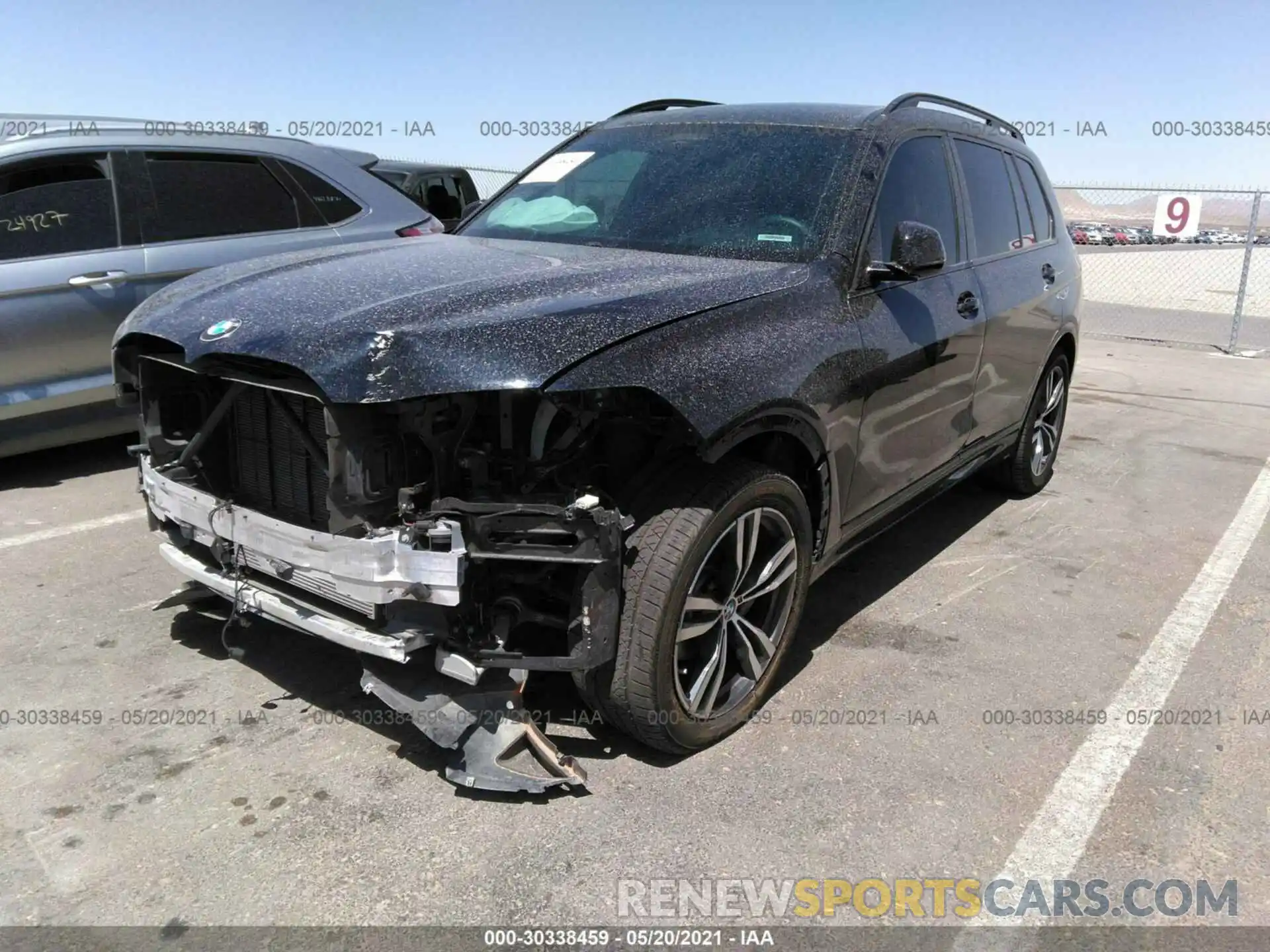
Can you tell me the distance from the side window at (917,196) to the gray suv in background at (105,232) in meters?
3.59

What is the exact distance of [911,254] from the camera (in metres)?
3.34

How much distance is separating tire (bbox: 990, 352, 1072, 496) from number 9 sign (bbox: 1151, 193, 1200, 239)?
18.8 meters

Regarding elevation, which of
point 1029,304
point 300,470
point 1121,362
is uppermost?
point 1029,304

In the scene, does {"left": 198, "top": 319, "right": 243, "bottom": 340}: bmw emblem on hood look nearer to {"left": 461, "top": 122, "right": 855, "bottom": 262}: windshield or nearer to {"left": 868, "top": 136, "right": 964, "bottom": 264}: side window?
{"left": 461, "top": 122, "right": 855, "bottom": 262}: windshield

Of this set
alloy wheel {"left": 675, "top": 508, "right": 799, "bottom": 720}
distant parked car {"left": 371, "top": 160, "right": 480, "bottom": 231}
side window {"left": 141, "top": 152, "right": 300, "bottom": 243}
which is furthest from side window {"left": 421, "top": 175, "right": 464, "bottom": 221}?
alloy wheel {"left": 675, "top": 508, "right": 799, "bottom": 720}

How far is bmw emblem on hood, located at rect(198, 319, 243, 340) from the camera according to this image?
8.71 feet

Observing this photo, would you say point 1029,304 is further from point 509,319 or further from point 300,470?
point 300,470

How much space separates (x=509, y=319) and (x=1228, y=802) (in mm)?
2538

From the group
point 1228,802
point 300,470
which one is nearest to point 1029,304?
point 1228,802

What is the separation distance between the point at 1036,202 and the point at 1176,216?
1960 cm

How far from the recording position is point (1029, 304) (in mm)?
4824

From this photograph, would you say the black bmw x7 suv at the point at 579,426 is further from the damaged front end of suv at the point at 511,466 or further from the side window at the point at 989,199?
the side window at the point at 989,199

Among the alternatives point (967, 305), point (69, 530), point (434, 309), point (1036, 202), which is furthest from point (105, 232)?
point (1036, 202)

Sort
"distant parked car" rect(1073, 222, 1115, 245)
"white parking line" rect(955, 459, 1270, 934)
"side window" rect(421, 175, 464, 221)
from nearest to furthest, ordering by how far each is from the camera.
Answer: "white parking line" rect(955, 459, 1270, 934), "side window" rect(421, 175, 464, 221), "distant parked car" rect(1073, 222, 1115, 245)
